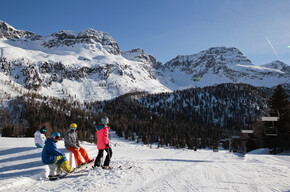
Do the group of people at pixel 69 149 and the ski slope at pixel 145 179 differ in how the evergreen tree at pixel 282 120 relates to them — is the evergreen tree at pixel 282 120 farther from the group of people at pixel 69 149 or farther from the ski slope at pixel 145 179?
the group of people at pixel 69 149

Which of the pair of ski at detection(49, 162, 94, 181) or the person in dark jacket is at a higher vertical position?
the person in dark jacket

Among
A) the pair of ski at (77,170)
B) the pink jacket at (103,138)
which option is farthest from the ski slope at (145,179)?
the pink jacket at (103,138)

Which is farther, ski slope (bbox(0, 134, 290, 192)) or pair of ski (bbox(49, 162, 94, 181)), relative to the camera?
pair of ski (bbox(49, 162, 94, 181))

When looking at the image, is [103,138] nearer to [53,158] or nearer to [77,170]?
[77,170]

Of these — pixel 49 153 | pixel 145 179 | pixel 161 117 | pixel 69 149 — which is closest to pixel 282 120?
pixel 145 179

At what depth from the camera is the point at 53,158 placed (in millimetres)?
7367

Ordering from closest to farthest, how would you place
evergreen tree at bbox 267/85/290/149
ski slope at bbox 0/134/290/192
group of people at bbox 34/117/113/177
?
ski slope at bbox 0/134/290/192
group of people at bbox 34/117/113/177
evergreen tree at bbox 267/85/290/149

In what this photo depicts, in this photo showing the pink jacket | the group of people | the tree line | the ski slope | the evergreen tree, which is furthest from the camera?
the tree line

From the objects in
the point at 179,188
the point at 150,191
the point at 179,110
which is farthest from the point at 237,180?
the point at 179,110

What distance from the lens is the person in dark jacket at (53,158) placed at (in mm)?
7344

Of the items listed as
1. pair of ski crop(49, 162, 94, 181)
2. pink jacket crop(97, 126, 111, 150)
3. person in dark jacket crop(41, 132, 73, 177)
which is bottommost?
pair of ski crop(49, 162, 94, 181)

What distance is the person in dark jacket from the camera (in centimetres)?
734

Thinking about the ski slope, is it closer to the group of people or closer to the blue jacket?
the group of people

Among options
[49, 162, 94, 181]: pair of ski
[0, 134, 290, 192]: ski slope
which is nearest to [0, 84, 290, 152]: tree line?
[0, 134, 290, 192]: ski slope
